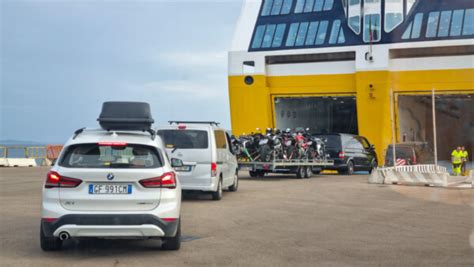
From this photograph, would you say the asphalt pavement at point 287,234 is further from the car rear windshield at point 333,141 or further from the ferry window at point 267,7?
the ferry window at point 267,7

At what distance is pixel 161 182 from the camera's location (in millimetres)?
8336

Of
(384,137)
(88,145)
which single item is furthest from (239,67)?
(88,145)

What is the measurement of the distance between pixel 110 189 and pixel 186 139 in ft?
25.1

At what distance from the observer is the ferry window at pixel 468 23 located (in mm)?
35469

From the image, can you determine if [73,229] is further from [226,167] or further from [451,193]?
[451,193]

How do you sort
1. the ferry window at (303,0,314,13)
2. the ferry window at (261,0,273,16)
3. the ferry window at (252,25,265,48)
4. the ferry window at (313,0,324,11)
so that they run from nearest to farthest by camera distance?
the ferry window at (313,0,324,11)
the ferry window at (303,0,314,13)
the ferry window at (252,25,265,48)
the ferry window at (261,0,273,16)

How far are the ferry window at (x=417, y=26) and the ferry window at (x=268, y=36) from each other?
8085 millimetres

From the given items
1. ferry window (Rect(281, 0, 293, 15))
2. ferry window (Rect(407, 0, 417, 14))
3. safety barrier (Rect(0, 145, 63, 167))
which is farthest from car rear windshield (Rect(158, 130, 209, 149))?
ferry window (Rect(281, 0, 293, 15))

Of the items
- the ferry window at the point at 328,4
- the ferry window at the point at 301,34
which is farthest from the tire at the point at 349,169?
the ferry window at the point at 328,4

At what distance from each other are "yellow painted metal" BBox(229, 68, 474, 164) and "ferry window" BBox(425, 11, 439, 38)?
2.09 meters

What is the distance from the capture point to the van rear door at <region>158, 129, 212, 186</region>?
15.6 m

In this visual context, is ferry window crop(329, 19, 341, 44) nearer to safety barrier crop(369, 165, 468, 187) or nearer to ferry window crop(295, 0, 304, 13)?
ferry window crop(295, 0, 304, 13)

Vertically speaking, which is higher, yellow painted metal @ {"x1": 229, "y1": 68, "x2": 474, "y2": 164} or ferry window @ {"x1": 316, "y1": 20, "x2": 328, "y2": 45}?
ferry window @ {"x1": 316, "y1": 20, "x2": 328, "y2": 45}

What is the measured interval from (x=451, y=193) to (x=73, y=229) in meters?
13.7
